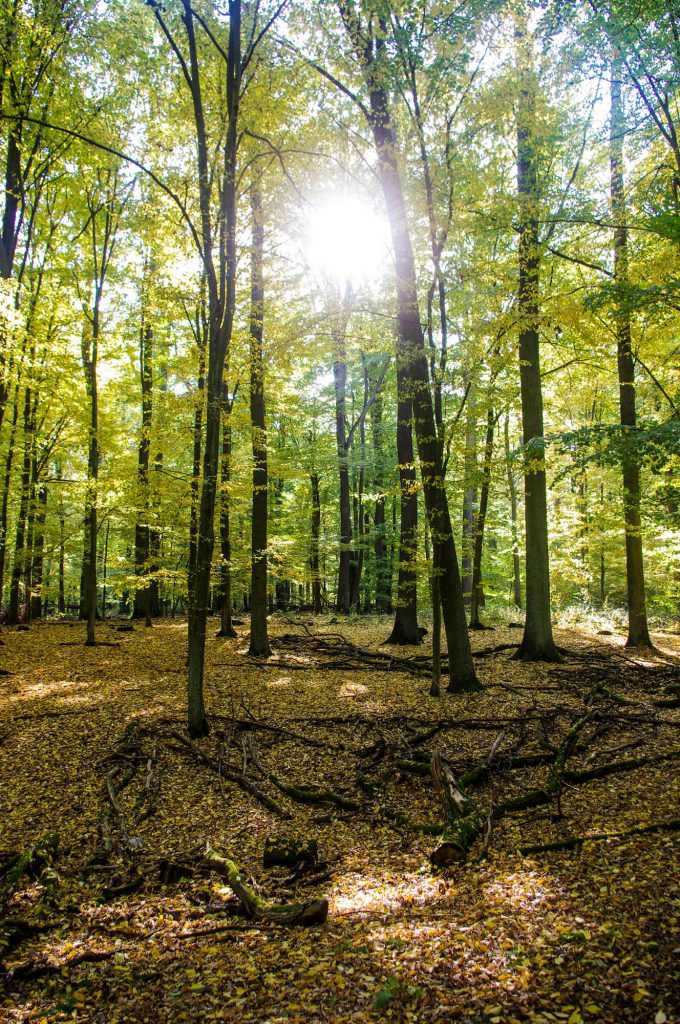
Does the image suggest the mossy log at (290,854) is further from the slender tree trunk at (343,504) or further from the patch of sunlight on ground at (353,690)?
the slender tree trunk at (343,504)

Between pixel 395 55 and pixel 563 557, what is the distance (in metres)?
14.9

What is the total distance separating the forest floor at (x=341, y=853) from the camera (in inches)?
117

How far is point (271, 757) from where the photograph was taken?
22.1ft

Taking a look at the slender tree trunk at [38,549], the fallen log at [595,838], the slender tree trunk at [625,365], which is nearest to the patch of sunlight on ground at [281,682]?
the fallen log at [595,838]

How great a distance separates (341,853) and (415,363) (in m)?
6.90

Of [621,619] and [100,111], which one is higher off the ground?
[100,111]

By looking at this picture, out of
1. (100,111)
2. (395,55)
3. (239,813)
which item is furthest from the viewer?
(100,111)

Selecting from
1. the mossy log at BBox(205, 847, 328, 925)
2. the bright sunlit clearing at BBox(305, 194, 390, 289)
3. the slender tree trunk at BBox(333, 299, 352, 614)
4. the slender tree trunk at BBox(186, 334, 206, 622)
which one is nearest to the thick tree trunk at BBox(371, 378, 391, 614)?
the slender tree trunk at BBox(333, 299, 352, 614)

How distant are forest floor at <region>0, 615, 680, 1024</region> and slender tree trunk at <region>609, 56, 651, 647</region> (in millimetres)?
2885

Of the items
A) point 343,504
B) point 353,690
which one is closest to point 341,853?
point 353,690

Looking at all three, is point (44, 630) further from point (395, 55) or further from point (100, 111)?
point (395, 55)

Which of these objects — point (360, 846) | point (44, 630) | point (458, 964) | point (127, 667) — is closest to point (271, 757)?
point (360, 846)

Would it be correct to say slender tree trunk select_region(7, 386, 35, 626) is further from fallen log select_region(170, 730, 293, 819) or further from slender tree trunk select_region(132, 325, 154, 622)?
fallen log select_region(170, 730, 293, 819)

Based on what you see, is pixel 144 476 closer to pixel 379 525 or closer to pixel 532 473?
pixel 532 473
